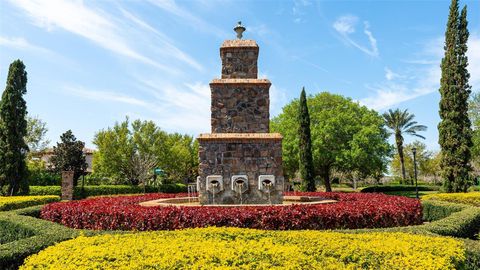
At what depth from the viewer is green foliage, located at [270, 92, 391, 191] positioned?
107 ft

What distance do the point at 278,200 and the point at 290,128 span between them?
75.3ft

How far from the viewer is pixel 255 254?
5.22 m

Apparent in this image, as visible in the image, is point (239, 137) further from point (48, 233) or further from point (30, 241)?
point (30, 241)

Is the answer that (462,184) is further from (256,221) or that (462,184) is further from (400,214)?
(256,221)

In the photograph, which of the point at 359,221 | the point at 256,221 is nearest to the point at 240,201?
the point at 256,221

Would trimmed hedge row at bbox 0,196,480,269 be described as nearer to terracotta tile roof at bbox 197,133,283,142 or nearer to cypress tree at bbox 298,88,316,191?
terracotta tile roof at bbox 197,133,283,142

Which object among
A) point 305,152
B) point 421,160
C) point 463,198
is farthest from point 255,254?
point 421,160

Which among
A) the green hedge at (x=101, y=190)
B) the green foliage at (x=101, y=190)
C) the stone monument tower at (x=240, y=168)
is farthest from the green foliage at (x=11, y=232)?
the green foliage at (x=101, y=190)

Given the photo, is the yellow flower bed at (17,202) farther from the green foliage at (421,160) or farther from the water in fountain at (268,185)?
the green foliage at (421,160)

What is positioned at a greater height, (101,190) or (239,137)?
(239,137)

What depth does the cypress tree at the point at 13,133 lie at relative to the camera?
21.7 m

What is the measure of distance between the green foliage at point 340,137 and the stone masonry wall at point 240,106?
65.3 feet

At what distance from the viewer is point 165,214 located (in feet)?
31.9

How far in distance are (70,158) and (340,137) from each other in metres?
25.1
